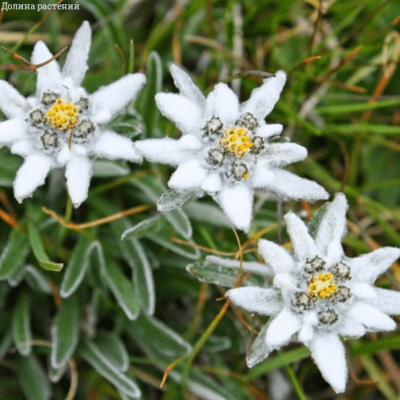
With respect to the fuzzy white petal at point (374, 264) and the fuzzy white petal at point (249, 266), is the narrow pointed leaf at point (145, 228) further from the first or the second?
the fuzzy white petal at point (374, 264)

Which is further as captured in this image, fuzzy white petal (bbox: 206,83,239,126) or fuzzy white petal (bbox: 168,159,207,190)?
fuzzy white petal (bbox: 206,83,239,126)

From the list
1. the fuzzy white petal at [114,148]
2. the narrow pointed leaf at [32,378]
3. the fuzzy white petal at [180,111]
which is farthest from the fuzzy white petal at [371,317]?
the narrow pointed leaf at [32,378]

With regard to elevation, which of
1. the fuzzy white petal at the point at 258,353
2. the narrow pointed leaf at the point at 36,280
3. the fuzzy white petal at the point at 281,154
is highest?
the fuzzy white petal at the point at 281,154

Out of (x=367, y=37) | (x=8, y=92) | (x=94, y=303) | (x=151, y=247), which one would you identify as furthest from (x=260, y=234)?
(x=367, y=37)

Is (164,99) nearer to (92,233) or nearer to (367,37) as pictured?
(92,233)

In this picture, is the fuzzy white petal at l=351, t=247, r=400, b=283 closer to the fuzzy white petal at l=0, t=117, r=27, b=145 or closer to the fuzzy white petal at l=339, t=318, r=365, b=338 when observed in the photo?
the fuzzy white petal at l=339, t=318, r=365, b=338

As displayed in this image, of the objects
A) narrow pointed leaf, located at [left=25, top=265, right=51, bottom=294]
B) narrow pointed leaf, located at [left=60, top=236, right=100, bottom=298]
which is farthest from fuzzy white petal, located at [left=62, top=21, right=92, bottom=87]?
narrow pointed leaf, located at [left=25, top=265, right=51, bottom=294]
